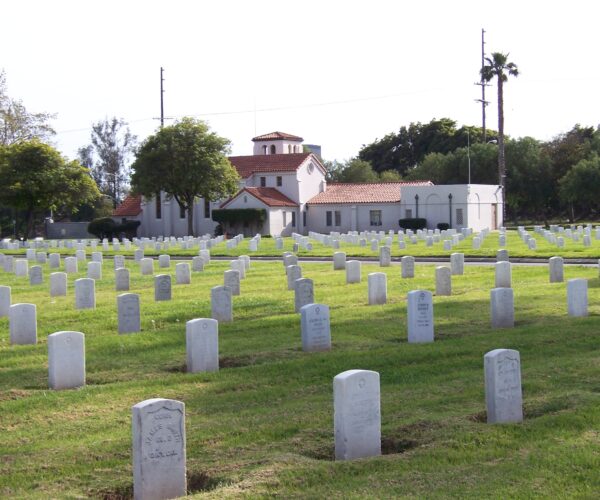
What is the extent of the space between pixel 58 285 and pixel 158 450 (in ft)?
50.6

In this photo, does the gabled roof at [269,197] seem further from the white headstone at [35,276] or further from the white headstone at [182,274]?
the white headstone at [182,274]

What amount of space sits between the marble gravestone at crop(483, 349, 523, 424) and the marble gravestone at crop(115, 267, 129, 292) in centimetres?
1522

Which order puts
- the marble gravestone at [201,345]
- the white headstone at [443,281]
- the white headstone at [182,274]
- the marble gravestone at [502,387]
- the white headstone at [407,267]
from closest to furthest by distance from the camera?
the marble gravestone at [502,387] < the marble gravestone at [201,345] < the white headstone at [443,281] < the white headstone at [182,274] < the white headstone at [407,267]

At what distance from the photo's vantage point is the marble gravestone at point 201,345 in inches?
464

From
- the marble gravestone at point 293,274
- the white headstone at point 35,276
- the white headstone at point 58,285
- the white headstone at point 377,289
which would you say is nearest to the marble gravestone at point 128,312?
the white headstone at point 377,289

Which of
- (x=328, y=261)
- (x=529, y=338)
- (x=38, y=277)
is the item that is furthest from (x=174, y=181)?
(x=529, y=338)

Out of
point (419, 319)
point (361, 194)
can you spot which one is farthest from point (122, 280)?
point (361, 194)

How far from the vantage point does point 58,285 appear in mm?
21672

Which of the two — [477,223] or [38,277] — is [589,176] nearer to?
[477,223]

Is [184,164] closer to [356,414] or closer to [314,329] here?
[314,329]

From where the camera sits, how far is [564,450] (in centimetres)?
788

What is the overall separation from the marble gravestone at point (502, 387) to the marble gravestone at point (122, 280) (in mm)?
15215

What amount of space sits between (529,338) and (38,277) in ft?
50.2

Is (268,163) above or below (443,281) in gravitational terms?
above
